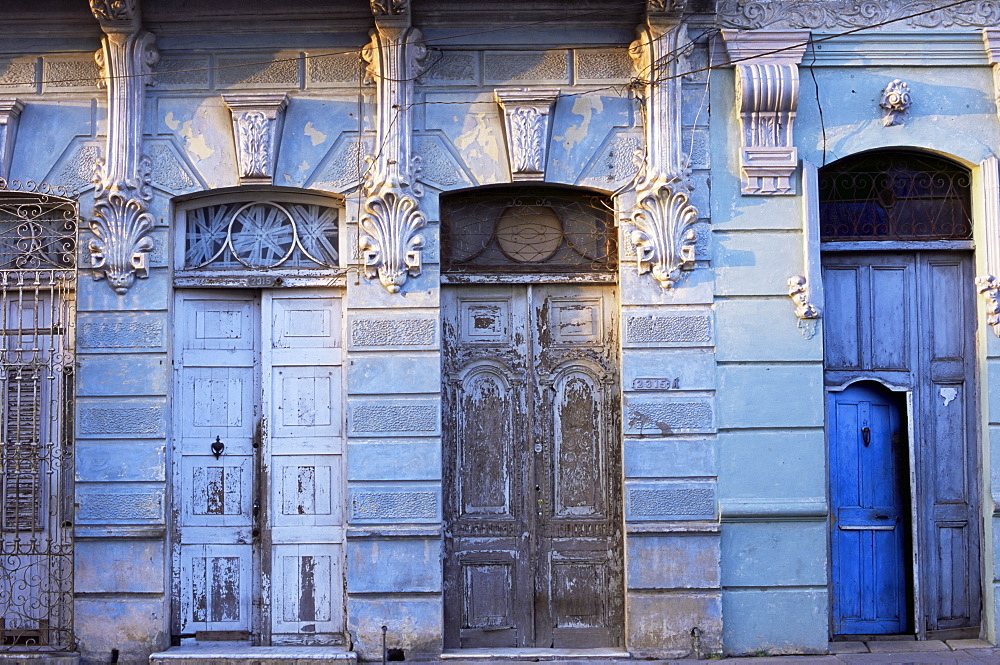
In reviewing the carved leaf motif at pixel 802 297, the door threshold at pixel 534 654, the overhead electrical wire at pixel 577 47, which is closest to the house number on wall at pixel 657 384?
the carved leaf motif at pixel 802 297

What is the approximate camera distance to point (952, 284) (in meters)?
7.08

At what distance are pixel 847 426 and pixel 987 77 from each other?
2.71 meters

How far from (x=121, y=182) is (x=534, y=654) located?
14.5ft

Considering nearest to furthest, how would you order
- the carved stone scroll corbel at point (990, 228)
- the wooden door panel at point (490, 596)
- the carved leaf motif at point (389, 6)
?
1. the carved leaf motif at point (389, 6)
2. the carved stone scroll corbel at point (990, 228)
3. the wooden door panel at point (490, 596)

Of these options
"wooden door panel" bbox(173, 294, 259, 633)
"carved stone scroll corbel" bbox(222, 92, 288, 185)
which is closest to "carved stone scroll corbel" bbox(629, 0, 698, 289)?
"carved stone scroll corbel" bbox(222, 92, 288, 185)

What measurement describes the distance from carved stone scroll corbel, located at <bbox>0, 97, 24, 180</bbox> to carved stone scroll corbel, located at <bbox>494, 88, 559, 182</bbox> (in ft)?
11.2

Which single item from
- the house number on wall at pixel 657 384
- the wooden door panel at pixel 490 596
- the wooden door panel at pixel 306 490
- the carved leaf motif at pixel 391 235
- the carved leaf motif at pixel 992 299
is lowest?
the wooden door panel at pixel 490 596

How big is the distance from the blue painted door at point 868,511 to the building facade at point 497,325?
2 centimetres

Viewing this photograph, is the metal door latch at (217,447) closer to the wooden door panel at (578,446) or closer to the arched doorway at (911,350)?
the wooden door panel at (578,446)

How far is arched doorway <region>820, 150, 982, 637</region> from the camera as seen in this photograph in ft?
22.9

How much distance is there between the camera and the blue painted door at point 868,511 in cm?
702

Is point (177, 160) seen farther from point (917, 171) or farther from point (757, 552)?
point (917, 171)

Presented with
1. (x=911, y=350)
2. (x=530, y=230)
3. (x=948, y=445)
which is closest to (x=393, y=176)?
(x=530, y=230)

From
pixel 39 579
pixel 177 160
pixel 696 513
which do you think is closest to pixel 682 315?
pixel 696 513
